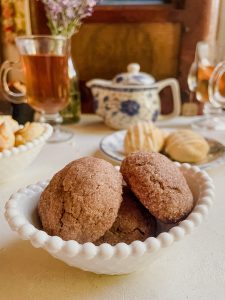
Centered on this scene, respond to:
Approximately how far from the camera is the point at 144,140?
70cm

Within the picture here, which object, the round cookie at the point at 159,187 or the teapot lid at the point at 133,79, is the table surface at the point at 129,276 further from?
the teapot lid at the point at 133,79

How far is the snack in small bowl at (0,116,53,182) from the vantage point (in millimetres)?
559

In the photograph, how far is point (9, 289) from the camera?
13.9 inches

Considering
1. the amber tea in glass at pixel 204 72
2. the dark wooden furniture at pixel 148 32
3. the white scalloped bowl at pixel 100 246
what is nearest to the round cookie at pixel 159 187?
the white scalloped bowl at pixel 100 246

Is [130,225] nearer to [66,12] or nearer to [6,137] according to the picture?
[6,137]

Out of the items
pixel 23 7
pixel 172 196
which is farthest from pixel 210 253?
pixel 23 7

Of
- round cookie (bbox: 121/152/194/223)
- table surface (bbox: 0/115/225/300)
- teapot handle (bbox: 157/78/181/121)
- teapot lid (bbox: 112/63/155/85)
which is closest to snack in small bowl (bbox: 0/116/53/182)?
table surface (bbox: 0/115/225/300)

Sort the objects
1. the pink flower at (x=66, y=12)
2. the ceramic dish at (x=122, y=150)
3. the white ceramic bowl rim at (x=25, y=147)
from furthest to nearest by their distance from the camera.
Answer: the pink flower at (x=66, y=12), the ceramic dish at (x=122, y=150), the white ceramic bowl rim at (x=25, y=147)

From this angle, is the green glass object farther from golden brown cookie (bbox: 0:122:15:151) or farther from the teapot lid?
golden brown cookie (bbox: 0:122:15:151)

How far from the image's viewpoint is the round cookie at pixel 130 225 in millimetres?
361

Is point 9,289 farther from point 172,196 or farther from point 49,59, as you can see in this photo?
point 49,59

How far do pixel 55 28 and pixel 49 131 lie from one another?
13.9 inches

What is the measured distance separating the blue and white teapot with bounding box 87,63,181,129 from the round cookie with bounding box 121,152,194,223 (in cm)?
53

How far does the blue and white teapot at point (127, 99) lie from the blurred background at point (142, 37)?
0.15 metres
